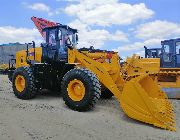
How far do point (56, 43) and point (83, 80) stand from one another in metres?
2.81

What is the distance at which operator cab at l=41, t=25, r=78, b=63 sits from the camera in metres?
9.84

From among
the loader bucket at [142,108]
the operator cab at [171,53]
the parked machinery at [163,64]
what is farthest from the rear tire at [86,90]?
the operator cab at [171,53]

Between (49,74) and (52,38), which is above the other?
(52,38)

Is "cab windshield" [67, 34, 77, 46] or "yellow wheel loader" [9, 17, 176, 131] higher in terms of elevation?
"cab windshield" [67, 34, 77, 46]

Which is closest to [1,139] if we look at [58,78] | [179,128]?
[179,128]

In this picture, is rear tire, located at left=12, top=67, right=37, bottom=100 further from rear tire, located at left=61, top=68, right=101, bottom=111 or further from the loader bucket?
the loader bucket

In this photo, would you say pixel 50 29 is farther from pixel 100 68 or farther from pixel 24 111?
pixel 24 111

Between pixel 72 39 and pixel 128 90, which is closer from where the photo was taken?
pixel 128 90

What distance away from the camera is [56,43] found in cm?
998

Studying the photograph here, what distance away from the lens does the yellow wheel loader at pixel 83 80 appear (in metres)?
6.70

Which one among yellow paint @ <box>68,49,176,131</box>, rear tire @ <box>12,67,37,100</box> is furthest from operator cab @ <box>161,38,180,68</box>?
rear tire @ <box>12,67,37,100</box>

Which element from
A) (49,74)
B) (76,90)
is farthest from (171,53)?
(76,90)

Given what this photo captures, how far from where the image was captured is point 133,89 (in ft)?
22.2

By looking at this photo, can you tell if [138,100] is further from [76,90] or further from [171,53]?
[171,53]
